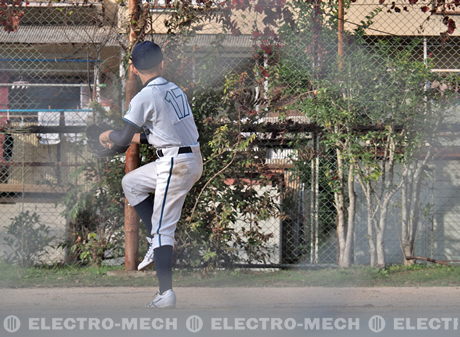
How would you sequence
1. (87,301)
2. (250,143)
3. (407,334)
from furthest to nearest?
1. (250,143)
2. (87,301)
3. (407,334)

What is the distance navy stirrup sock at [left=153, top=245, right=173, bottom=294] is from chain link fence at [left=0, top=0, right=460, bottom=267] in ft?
6.99

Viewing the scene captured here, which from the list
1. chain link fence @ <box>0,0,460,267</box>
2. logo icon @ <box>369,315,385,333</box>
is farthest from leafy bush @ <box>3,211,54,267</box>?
logo icon @ <box>369,315,385,333</box>

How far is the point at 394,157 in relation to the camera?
856 centimetres

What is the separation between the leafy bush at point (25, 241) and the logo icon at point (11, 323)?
2.71 m

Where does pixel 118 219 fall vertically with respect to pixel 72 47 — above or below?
below

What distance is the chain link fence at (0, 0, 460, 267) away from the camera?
847cm

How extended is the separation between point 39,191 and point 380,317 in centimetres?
423

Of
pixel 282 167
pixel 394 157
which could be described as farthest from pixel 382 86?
pixel 282 167

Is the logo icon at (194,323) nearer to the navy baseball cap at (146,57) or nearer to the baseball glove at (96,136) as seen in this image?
the navy baseball cap at (146,57)

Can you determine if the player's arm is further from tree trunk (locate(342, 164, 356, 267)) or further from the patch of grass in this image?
tree trunk (locate(342, 164, 356, 267))

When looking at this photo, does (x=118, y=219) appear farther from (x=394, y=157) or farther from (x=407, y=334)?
(x=407, y=334)

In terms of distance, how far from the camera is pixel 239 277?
27.0ft

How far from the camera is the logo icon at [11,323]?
217 inches

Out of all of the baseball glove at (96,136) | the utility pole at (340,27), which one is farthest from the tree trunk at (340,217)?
the baseball glove at (96,136)
